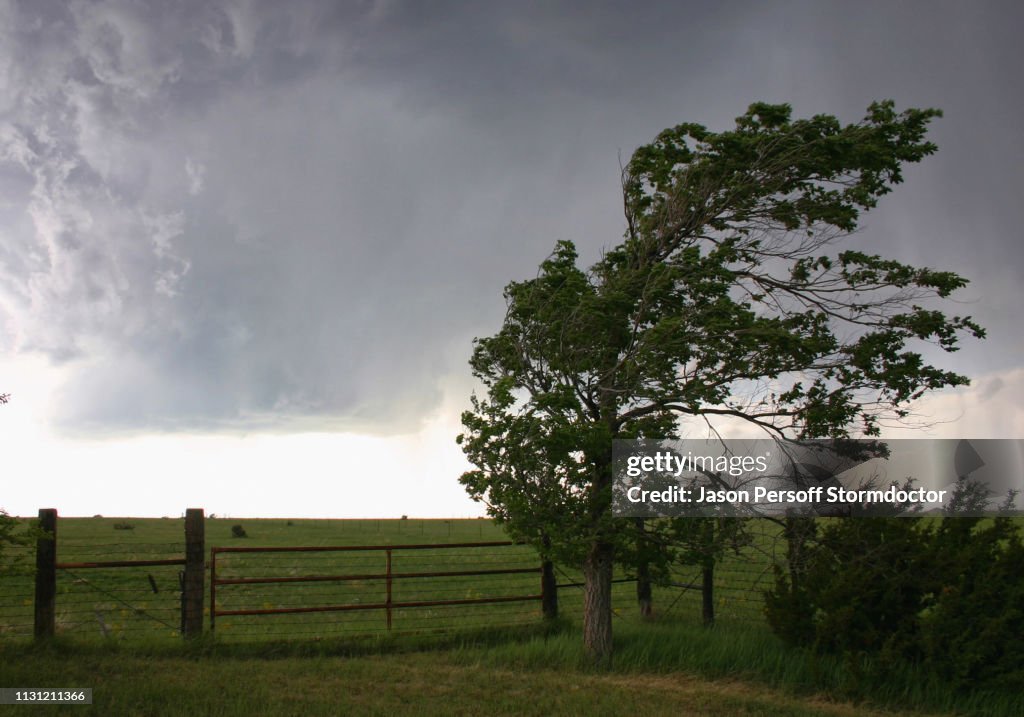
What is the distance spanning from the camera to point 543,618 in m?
16.1

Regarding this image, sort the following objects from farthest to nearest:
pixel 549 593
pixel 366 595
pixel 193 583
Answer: pixel 366 595
pixel 549 593
pixel 193 583

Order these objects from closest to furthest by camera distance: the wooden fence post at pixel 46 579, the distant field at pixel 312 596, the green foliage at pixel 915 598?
the green foliage at pixel 915 598
the wooden fence post at pixel 46 579
the distant field at pixel 312 596

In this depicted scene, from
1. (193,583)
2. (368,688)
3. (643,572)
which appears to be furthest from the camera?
(643,572)

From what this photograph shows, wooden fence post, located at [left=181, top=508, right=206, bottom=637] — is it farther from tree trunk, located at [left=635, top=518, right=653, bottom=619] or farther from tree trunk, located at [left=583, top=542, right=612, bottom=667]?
tree trunk, located at [left=635, top=518, right=653, bottom=619]

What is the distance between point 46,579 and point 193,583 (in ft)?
7.98

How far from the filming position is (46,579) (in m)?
13.8

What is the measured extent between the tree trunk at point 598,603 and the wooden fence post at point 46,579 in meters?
9.24

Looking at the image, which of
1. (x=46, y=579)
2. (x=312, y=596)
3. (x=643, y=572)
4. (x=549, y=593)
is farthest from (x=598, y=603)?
(x=312, y=596)

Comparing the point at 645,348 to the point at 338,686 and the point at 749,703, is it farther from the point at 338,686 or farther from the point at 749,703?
the point at 338,686

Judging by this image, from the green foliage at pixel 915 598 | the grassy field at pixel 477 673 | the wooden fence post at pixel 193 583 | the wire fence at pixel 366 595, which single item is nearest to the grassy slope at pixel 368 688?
the grassy field at pixel 477 673

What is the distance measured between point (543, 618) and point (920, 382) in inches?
334

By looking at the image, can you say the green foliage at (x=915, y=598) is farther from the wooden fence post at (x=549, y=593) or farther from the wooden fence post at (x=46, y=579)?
the wooden fence post at (x=46, y=579)

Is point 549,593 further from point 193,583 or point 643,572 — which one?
point 193,583

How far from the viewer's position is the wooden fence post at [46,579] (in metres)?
13.6
